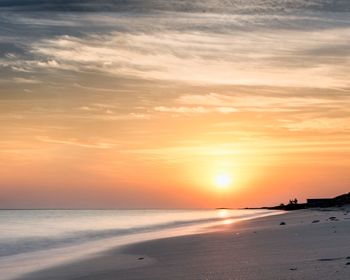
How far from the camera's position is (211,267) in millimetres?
14719

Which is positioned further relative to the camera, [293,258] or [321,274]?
[293,258]

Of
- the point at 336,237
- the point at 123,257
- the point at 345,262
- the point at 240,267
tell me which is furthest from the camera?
the point at 123,257

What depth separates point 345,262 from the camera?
12445 millimetres

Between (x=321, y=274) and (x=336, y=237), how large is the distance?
8.85 meters

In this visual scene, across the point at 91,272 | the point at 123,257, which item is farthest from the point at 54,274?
the point at 123,257

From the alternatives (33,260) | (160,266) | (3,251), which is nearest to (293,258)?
(160,266)

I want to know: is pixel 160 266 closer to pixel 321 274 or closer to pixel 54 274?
pixel 54 274

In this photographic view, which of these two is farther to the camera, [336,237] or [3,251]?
[3,251]

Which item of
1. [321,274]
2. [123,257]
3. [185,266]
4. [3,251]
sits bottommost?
[321,274]

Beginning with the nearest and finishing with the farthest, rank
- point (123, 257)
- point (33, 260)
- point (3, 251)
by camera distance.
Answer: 1. point (123, 257)
2. point (33, 260)
3. point (3, 251)

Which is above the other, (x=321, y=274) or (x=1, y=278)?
(x=1, y=278)

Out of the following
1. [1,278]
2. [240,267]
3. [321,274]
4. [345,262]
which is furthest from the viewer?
[1,278]

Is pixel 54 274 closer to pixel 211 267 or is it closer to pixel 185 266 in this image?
pixel 185 266

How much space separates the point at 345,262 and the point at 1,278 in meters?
9.80
